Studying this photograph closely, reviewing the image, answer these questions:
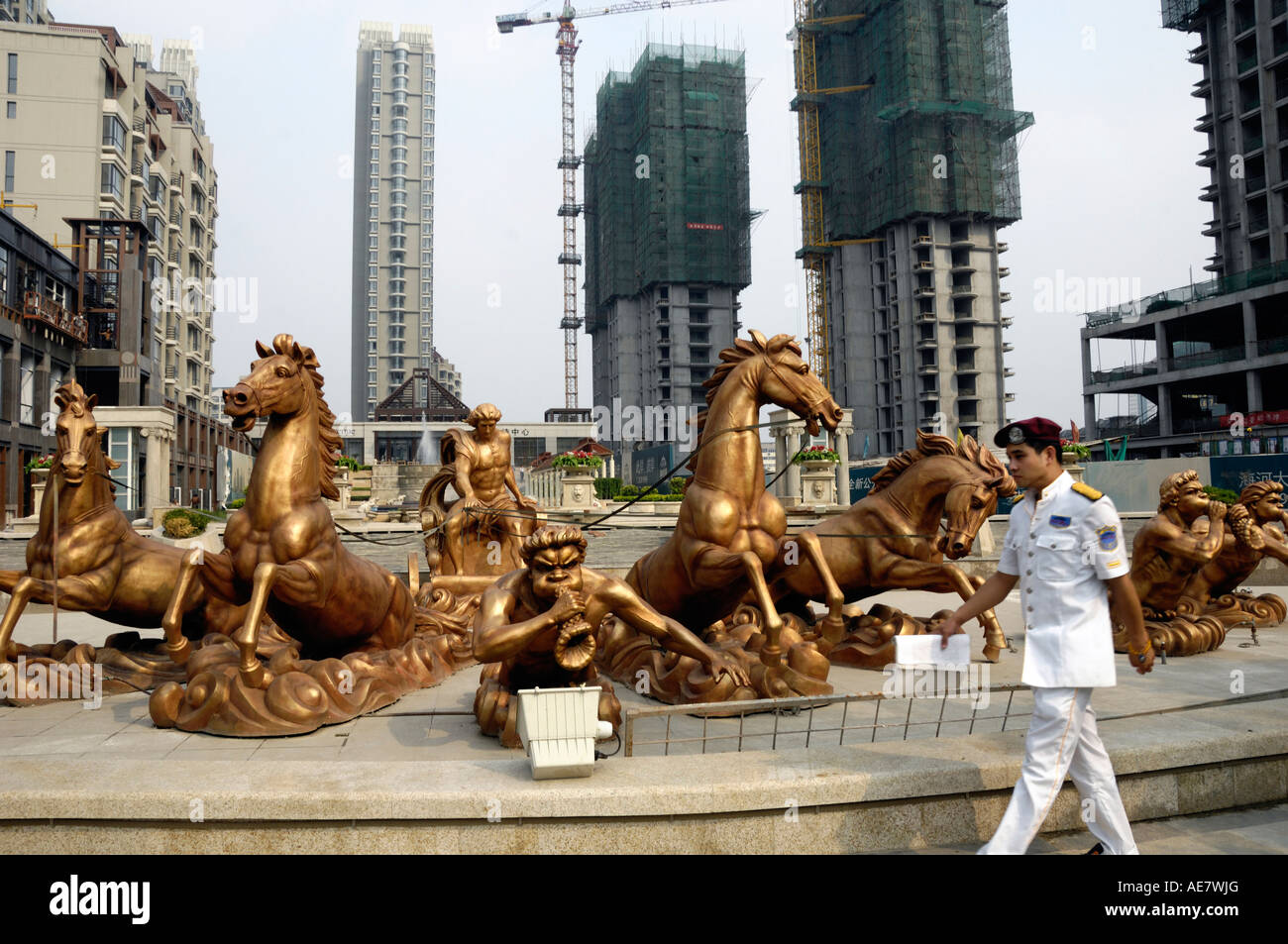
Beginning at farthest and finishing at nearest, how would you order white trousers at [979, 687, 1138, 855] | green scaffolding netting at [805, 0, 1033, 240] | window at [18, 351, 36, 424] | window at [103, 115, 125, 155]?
green scaffolding netting at [805, 0, 1033, 240], window at [103, 115, 125, 155], window at [18, 351, 36, 424], white trousers at [979, 687, 1138, 855]

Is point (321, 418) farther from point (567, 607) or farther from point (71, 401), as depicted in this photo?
point (567, 607)

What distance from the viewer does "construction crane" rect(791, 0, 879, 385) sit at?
224 ft

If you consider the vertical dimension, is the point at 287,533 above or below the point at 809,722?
above

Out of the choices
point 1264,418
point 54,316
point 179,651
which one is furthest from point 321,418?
point 1264,418

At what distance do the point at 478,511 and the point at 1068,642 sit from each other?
6.39 metres

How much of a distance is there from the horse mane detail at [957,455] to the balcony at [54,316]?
34622 millimetres

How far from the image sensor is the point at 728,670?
5.62 meters

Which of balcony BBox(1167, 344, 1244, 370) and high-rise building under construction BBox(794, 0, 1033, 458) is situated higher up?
high-rise building under construction BBox(794, 0, 1033, 458)

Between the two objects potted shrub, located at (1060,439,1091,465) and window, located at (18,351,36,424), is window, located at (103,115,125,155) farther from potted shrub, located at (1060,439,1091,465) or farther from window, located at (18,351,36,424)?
potted shrub, located at (1060,439,1091,465)

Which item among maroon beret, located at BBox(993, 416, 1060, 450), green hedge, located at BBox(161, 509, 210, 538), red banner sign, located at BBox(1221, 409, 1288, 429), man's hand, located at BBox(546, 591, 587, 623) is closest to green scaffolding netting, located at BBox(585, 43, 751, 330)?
red banner sign, located at BBox(1221, 409, 1288, 429)

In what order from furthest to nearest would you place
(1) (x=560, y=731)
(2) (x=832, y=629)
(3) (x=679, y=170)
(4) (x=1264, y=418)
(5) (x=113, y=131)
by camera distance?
(3) (x=679, y=170) < (5) (x=113, y=131) < (4) (x=1264, y=418) < (2) (x=832, y=629) < (1) (x=560, y=731)

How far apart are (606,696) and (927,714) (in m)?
2.09

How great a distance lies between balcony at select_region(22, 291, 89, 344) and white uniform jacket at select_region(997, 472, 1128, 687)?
37.3 meters
